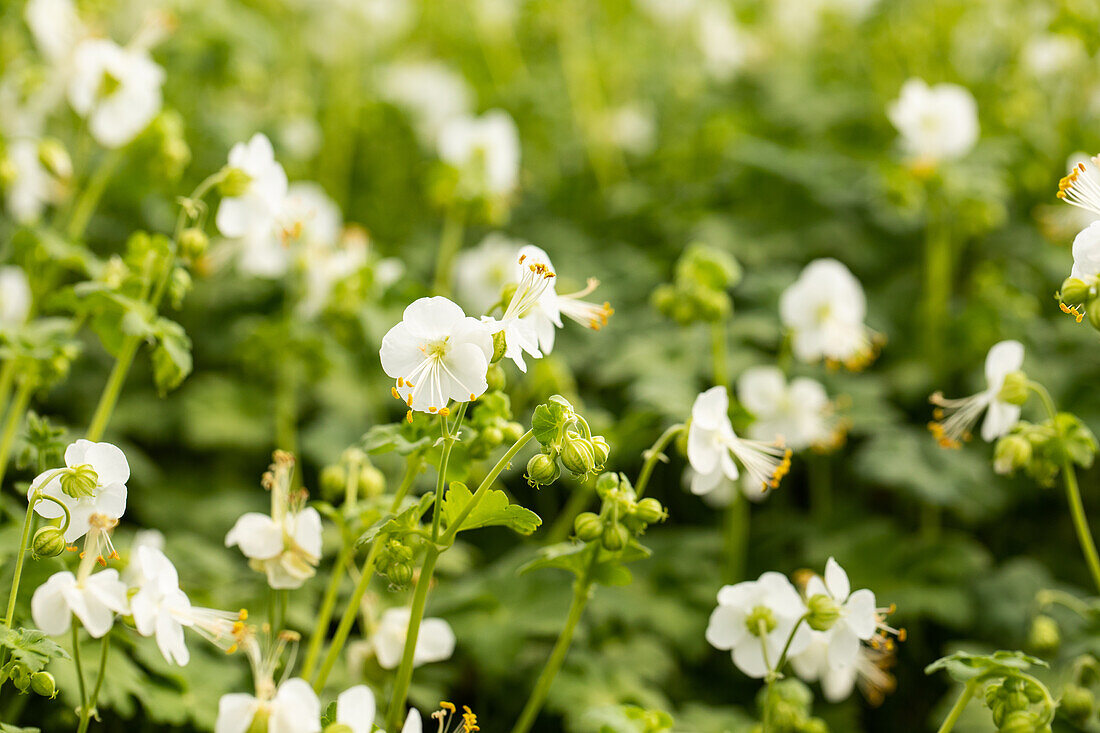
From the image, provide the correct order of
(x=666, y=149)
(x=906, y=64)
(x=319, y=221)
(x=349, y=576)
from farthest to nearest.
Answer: (x=906, y=64), (x=666, y=149), (x=319, y=221), (x=349, y=576)

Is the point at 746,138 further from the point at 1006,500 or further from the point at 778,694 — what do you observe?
the point at 778,694

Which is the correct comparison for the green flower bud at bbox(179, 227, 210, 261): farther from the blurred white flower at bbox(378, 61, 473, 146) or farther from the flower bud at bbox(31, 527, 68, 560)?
the blurred white flower at bbox(378, 61, 473, 146)

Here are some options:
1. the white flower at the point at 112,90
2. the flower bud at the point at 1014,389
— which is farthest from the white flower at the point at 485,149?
the flower bud at the point at 1014,389

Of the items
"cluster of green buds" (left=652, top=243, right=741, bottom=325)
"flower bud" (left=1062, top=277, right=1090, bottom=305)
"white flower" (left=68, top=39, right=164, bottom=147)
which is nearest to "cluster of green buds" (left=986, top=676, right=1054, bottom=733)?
"flower bud" (left=1062, top=277, right=1090, bottom=305)

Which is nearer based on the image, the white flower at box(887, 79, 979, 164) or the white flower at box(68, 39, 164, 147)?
the white flower at box(68, 39, 164, 147)

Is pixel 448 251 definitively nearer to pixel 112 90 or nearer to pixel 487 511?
pixel 112 90

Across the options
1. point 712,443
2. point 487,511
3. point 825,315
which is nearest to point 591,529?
point 487,511

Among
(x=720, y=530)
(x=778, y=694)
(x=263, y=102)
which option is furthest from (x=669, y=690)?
(x=263, y=102)

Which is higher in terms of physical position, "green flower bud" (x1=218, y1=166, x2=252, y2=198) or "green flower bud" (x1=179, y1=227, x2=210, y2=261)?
"green flower bud" (x1=218, y1=166, x2=252, y2=198)
